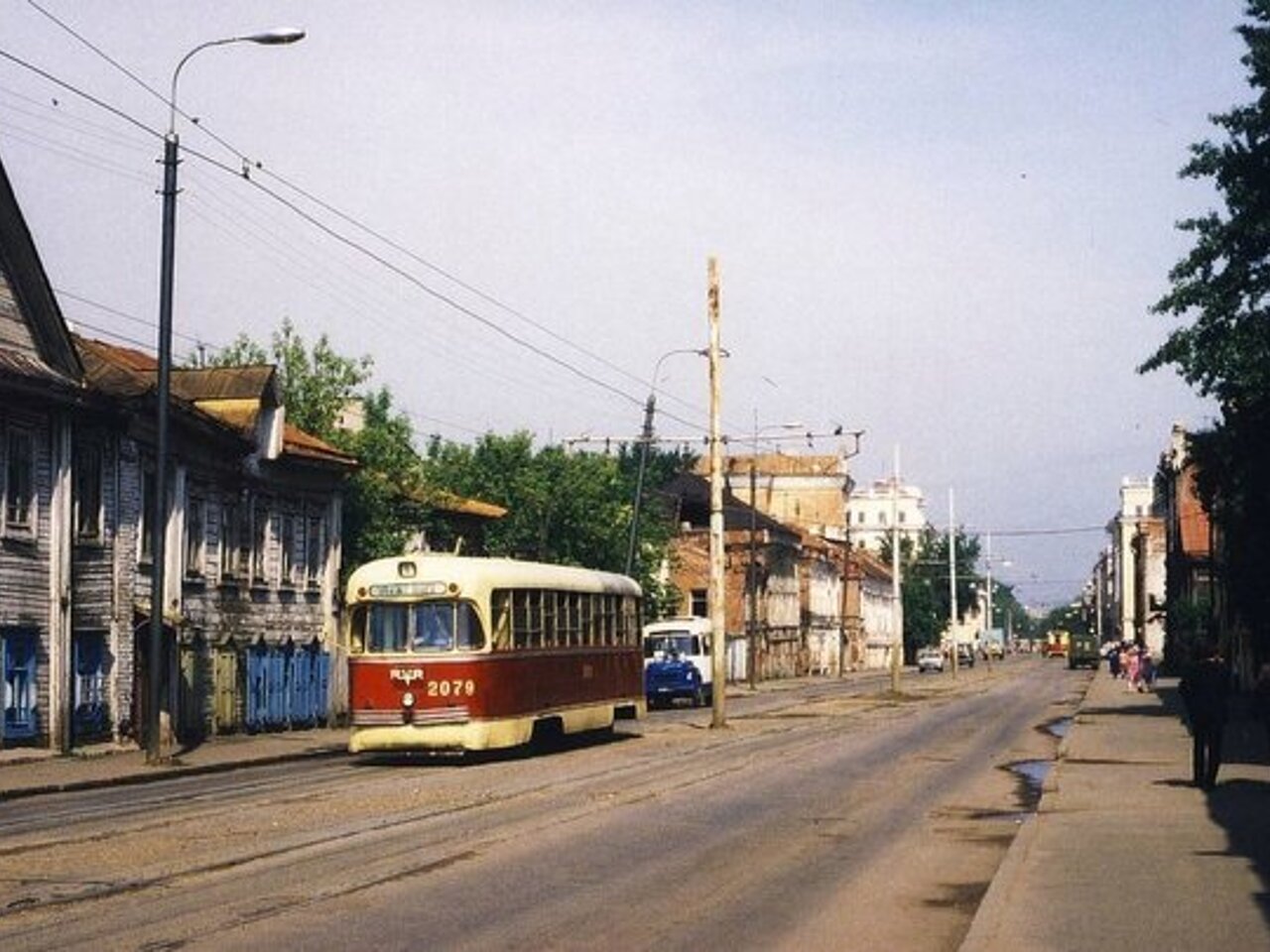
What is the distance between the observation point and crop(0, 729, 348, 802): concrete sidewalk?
2593cm

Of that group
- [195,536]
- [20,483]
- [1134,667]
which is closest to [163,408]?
[20,483]

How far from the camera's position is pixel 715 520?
1666 inches

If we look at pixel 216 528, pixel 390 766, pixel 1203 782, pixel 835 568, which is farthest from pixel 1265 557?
pixel 835 568

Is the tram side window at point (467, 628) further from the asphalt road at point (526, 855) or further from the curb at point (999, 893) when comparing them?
the curb at point (999, 893)

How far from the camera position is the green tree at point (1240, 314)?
3478cm

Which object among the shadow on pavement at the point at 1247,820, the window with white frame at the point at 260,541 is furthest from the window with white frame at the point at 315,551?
the shadow on pavement at the point at 1247,820

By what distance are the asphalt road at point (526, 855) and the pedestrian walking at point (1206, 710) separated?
2.23m

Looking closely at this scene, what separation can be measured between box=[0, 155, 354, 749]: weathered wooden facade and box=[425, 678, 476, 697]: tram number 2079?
7.70 meters

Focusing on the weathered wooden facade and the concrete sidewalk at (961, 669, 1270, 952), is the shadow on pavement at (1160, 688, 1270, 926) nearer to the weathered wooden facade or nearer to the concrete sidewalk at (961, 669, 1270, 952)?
the concrete sidewalk at (961, 669, 1270, 952)

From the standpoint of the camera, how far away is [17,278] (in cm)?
3353

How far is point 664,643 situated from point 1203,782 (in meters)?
37.4

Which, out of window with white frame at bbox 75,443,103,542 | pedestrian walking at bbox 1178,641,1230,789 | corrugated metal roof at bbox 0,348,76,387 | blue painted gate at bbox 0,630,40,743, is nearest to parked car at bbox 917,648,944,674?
window with white frame at bbox 75,443,103,542

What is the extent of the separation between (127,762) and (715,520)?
15773 mm

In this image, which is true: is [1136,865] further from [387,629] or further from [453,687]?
[387,629]
